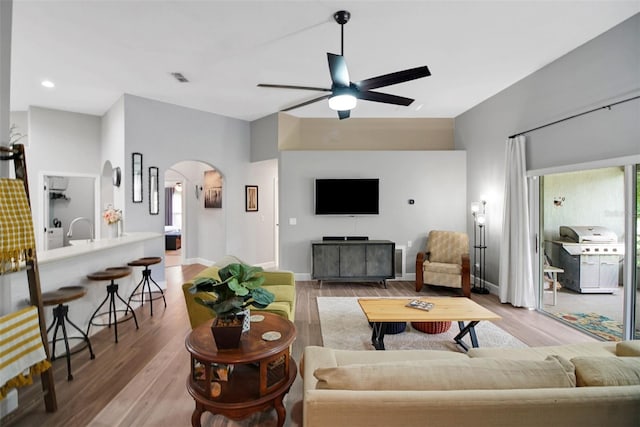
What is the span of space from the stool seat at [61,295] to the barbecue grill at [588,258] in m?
5.65

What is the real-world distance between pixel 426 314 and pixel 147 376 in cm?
259

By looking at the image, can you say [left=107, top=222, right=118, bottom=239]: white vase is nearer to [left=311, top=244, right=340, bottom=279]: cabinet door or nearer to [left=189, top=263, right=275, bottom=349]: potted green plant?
[left=311, top=244, right=340, bottom=279]: cabinet door

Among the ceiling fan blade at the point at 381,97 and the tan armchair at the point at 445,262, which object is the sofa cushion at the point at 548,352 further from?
the tan armchair at the point at 445,262

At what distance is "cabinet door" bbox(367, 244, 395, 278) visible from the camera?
18.1 feet

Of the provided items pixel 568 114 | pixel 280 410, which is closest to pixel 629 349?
pixel 280 410

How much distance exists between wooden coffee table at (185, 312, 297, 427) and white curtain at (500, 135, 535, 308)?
3.76 m

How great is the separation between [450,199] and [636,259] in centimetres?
312

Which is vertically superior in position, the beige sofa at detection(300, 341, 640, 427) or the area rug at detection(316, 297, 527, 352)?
the beige sofa at detection(300, 341, 640, 427)

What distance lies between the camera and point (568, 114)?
3.59m

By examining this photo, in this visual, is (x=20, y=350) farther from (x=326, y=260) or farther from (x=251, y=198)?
(x=251, y=198)

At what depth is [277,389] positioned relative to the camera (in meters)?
1.86

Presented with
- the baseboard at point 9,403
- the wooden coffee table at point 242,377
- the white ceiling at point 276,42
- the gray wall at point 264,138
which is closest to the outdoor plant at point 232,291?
the wooden coffee table at point 242,377

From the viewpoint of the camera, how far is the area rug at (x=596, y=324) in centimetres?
333

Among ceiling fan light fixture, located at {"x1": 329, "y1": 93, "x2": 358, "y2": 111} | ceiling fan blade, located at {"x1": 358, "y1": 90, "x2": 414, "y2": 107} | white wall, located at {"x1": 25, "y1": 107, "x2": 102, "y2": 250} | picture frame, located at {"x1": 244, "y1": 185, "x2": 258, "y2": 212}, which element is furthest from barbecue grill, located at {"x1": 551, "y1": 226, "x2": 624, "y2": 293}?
white wall, located at {"x1": 25, "y1": 107, "x2": 102, "y2": 250}
